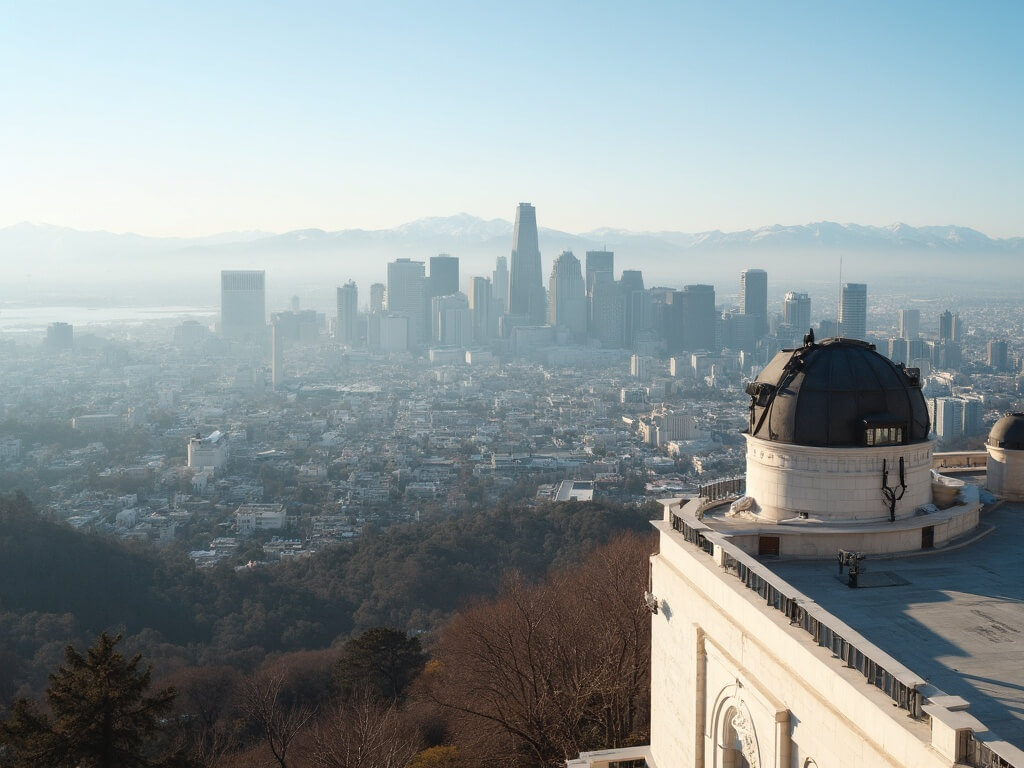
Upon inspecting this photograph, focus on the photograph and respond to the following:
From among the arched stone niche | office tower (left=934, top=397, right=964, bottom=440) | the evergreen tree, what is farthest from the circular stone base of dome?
office tower (left=934, top=397, right=964, bottom=440)

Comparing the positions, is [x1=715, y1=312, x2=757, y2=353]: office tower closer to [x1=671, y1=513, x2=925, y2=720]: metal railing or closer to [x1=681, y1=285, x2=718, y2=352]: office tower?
[x1=681, y1=285, x2=718, y2=352]: office tower

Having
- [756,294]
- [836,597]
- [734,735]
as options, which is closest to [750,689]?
[734,735]

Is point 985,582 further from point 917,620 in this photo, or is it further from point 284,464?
point 284,464

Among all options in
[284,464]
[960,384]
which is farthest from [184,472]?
[960,384]

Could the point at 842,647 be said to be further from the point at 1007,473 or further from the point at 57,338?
the point at 57,338

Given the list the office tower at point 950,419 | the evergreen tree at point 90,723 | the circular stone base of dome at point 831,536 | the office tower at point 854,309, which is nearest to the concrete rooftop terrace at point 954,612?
the circular stone base of dome at point 831,536
